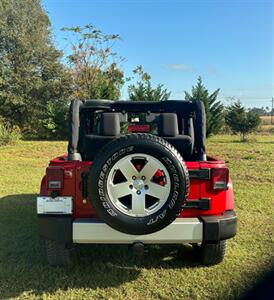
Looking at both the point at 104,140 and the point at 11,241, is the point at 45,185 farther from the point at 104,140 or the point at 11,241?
the point at 11,241

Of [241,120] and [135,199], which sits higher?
[241,120]

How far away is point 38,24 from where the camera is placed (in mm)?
28656

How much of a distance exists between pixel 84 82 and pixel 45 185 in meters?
25.8

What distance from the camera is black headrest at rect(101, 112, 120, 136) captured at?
12.8 feet

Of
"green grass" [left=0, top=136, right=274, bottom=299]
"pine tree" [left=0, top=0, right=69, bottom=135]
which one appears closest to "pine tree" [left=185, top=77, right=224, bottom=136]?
"pine tree" [left=0, top=0, right=69, bottom=135]

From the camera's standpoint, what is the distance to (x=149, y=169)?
3.13m

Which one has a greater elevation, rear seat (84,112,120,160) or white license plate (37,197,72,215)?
rear seat (84,112,120,160)

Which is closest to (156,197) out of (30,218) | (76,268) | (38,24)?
(76,268)

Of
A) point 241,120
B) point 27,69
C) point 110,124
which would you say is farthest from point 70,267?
point 27,69

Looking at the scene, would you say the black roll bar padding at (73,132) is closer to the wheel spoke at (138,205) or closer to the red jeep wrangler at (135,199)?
the red jeep wrangler at (135,199)

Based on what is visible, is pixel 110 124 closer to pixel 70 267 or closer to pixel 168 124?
pixel 168 124

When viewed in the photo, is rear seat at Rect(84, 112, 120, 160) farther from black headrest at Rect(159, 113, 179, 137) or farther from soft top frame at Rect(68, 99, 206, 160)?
black headrest at Rect(159, 113, 179, 137)

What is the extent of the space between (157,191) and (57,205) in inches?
35.3

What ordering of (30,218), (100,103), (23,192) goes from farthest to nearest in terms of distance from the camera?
(23,192)
(30,218)
(100,103)
